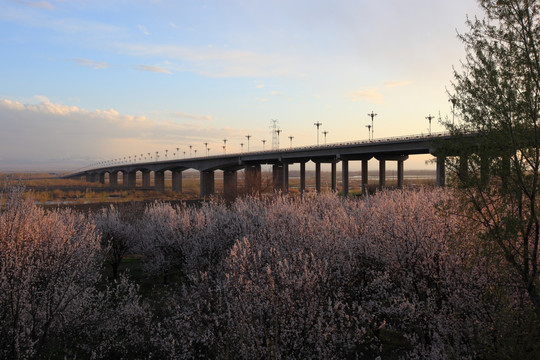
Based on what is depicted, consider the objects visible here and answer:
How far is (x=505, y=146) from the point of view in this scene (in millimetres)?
10047

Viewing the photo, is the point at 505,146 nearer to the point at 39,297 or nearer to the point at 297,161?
the point at 39,297

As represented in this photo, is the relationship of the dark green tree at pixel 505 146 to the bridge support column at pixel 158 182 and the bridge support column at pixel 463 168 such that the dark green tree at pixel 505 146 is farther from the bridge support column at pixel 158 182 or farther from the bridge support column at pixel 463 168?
the bridge support column at pixel 158 182

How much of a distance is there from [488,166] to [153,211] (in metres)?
20.8

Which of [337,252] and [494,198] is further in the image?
[337,252]

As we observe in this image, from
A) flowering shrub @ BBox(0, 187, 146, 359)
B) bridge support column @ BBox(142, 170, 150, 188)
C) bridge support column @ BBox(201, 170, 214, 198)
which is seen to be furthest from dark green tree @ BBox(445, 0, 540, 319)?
bridge support column @ BBox(142, 170, 150, 188)

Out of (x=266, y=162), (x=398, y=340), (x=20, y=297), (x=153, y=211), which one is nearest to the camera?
(x=20, y=297)

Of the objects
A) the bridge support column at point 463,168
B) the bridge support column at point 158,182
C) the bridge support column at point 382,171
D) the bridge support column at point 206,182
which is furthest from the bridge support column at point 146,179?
the bridge support column at point 463,168

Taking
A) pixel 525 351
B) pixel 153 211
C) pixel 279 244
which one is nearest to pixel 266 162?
pixel 153 211

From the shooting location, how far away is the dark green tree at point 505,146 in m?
9.30

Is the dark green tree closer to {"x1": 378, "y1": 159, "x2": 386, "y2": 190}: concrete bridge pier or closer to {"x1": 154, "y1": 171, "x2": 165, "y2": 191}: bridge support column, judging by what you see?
{"x1": 378, "y1": 159, "x2": 386, "y2": 190}: concrete bridge pier

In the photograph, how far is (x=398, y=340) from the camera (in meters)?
12.3

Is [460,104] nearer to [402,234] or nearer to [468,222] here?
[468,222]

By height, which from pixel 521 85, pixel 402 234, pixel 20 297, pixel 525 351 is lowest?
pixel 525 351

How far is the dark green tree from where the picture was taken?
9.30 metres
